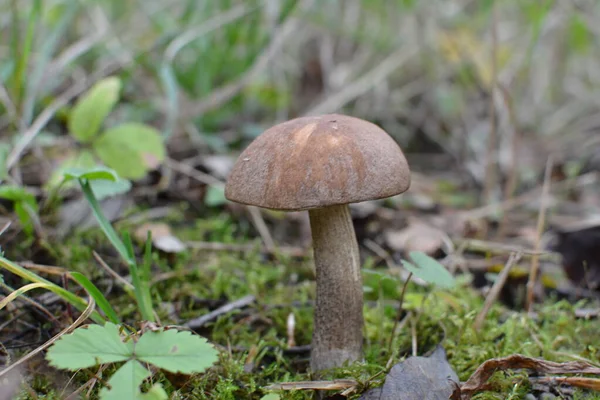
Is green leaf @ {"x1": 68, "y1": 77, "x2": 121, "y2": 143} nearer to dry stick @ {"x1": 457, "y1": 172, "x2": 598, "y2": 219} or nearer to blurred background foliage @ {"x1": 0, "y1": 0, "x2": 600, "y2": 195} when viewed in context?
blurred background foliage @ {"x1": 0, "y1": 0, "x2": 600, "y2": 195}

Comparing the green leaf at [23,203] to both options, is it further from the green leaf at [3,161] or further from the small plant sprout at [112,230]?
the small plant sprout at [112,230]

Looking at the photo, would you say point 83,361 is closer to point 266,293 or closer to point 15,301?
point 15,301

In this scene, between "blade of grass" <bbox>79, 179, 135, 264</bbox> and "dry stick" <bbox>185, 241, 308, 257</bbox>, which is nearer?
"blade of grass" <bbox>79, 179, 135, 264</bbox>

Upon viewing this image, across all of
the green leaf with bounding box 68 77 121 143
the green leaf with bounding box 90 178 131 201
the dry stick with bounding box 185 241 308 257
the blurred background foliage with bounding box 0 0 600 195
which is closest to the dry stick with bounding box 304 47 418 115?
the blurred background foliage with bounding box 0 0 600 195

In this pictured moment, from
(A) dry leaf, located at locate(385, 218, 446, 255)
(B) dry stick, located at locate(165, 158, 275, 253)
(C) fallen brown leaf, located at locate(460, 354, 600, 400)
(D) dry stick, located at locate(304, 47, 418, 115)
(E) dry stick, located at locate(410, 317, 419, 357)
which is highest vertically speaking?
(D) dry stick, located at locate(304, 47, 418, 115)

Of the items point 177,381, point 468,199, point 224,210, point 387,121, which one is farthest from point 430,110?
point 177,381

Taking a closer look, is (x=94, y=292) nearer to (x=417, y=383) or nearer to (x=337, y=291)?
(x=337, y=291)

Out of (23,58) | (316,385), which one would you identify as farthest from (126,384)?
(23,58)
